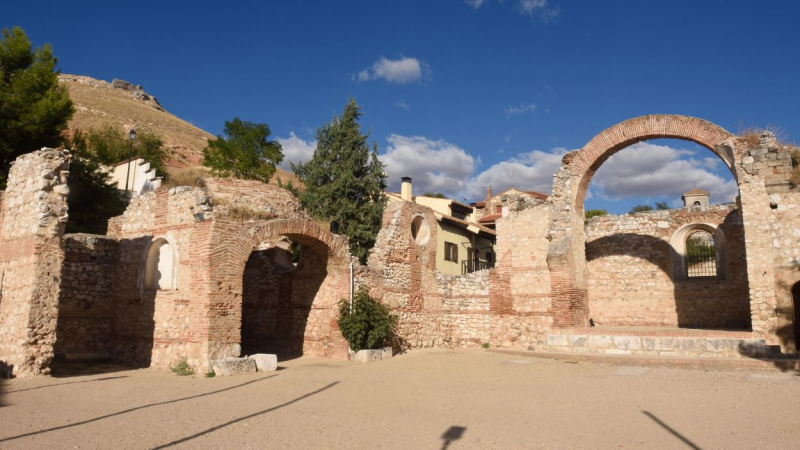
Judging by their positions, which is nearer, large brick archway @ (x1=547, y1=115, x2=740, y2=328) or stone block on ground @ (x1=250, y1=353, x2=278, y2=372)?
stone block on ground @ (x1=250, y1=353, x2=278, y2=372)

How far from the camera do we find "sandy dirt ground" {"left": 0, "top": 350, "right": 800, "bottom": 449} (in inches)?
243

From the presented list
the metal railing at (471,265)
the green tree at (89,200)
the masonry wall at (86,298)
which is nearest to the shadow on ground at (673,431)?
the masonry wall at (86,298)

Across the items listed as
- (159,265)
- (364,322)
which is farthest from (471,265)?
(159,265)

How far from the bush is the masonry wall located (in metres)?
5.99

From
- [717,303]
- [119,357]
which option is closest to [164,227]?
[119,357]

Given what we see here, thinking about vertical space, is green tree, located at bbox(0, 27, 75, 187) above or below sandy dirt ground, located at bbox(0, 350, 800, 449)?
above

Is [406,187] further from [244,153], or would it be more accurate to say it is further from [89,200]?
[89,200]

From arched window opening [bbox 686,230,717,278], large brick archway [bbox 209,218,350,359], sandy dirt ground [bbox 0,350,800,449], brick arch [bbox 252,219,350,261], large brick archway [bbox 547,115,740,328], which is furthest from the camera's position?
arched window opening [bbox 686,230,717,278]

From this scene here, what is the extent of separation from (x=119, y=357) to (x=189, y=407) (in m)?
6.69

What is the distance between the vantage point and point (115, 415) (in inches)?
293

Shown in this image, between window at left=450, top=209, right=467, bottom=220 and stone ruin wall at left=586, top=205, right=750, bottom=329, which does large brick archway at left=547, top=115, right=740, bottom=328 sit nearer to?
stone ruin wall at left=586, top=205, right=750, bottom=329

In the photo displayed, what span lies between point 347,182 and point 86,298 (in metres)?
14.8

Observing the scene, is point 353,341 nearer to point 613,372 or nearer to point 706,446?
point 613,372

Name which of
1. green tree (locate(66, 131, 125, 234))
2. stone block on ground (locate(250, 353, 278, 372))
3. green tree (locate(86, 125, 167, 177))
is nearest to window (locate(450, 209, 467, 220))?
green tree (locate(86, 125, 167, 177))
